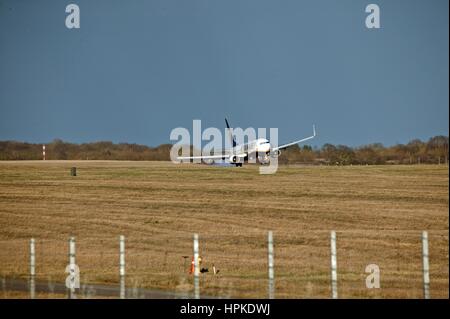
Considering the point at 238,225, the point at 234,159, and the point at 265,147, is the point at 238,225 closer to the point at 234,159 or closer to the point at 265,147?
the point at 265,147

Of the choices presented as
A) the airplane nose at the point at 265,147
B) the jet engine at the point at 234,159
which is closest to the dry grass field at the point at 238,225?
the airplane nose at the point at 265,147

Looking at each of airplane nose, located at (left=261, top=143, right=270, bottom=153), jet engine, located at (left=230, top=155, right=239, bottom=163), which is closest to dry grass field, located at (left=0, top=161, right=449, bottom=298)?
airplane nose, located at (left=261, top=143, right=270, bottom=153)

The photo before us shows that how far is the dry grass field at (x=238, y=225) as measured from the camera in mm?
34688

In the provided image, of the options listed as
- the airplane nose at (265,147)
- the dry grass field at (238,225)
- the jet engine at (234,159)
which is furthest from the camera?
the jet engine at (234,159)

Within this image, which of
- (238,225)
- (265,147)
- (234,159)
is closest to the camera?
(238,225)

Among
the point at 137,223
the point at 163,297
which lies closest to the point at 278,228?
the point at 137,223

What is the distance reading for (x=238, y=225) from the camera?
50.1m

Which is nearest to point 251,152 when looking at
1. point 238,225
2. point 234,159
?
point 234,159

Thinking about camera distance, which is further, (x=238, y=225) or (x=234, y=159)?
(x=234, y=159)

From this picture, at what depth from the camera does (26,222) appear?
5481 centimetres

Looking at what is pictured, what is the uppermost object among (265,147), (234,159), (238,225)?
(265,147)

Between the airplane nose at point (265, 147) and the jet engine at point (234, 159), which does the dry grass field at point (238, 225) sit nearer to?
the airplane nose at point (265, 147)

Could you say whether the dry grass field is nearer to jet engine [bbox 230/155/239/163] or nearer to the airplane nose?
the airplane nose
